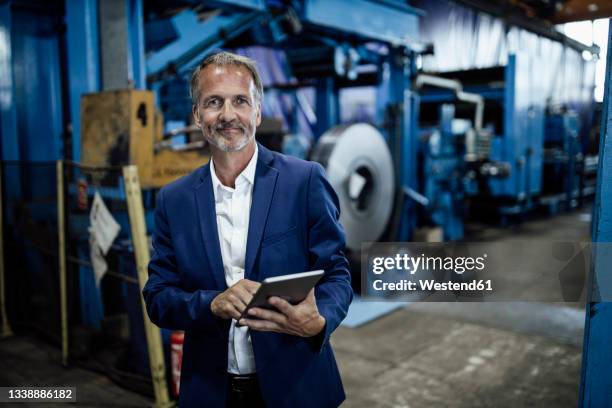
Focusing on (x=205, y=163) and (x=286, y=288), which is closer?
(x=286, y=288)

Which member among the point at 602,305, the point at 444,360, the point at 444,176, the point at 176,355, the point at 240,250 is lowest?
the point at 444,360

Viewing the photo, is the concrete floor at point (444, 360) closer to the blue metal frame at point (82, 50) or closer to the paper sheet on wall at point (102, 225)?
the paper sheet on wall at point (102, 225)

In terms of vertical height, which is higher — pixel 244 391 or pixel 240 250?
pixel 240 250

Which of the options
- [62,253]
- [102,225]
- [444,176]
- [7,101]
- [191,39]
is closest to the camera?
[102,225]

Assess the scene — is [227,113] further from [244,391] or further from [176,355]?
[176,355]

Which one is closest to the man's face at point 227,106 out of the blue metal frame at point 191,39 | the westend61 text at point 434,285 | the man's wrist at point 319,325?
the man's wrist at point 319,325

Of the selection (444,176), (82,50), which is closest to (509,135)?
(444,176)

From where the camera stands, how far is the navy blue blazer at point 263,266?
1491mm

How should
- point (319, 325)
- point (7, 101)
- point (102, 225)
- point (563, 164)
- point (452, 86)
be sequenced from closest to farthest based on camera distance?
point (319, 325), point (102, 225), point (7, 101), point (452, 86), point (563, 164)

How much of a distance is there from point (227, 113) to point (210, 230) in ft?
1.09

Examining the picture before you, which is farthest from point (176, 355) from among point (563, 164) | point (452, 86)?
point (563, 164)

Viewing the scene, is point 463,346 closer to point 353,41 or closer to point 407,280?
point 407,280

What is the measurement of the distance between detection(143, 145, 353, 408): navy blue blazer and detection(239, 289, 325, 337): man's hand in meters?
0.08

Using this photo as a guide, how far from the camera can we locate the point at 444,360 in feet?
Answer: 12.2
